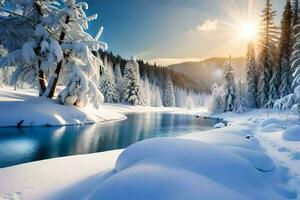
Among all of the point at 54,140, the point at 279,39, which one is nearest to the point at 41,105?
the point at 54,140

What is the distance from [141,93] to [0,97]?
42565 mm

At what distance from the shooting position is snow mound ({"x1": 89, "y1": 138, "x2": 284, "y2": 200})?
16.1ft

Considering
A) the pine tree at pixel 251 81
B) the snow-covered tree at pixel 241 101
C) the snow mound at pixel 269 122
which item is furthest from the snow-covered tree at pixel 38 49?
the pine tree at pixel 251 81

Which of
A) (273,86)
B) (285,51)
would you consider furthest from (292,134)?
(285,51)

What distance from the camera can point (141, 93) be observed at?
6356cm

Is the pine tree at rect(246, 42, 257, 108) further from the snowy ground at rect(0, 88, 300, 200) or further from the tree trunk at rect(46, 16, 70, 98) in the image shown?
the snowy ground at rect(0, 88, 300, 200)

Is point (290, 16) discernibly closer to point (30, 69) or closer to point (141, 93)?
point (141, 93)

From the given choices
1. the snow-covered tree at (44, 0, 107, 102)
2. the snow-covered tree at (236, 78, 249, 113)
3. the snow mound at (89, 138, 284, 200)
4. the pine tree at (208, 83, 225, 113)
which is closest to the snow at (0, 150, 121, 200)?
the snow mound at (89, 138, 284, 200)

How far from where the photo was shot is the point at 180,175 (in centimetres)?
537

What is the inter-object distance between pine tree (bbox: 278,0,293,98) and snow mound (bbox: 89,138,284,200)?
36209mm

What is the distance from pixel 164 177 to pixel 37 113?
17616mm

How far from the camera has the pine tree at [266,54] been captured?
140ft

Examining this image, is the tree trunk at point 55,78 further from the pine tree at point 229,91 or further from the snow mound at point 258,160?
the pine tree at point 229,91

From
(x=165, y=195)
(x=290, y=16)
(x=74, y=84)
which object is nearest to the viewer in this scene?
(x=165, y=195)
